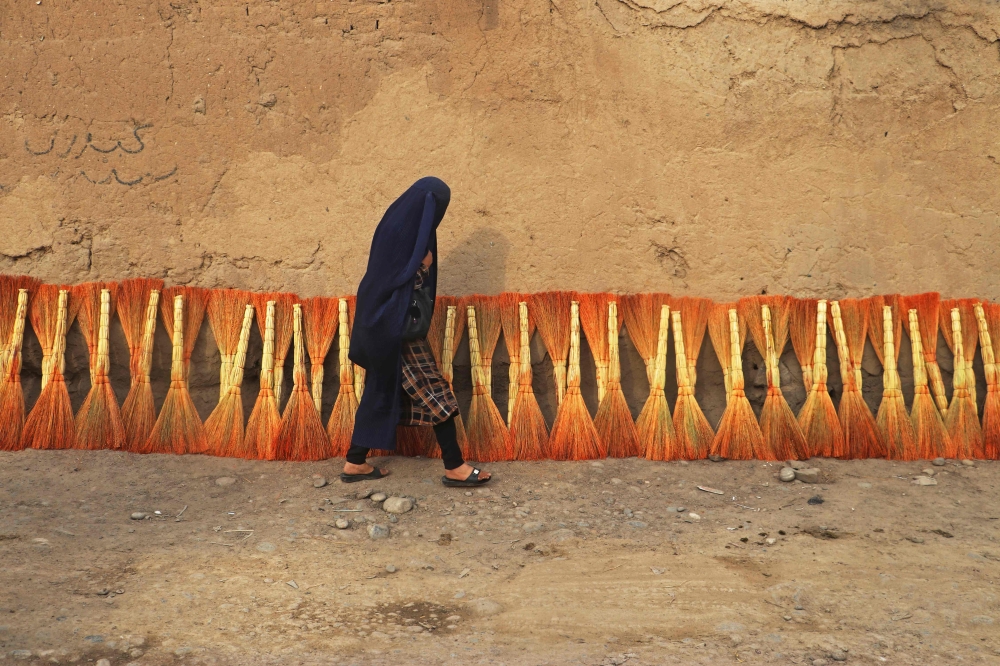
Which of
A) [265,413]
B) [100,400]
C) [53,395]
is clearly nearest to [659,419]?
[265,413]

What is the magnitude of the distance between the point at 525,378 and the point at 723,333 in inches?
37.0

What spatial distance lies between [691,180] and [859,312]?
0.99m

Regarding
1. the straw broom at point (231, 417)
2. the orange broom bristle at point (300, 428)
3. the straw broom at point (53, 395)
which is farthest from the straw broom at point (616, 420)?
the straw broom at point (53, 395)

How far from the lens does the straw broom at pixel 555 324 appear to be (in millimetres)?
3984

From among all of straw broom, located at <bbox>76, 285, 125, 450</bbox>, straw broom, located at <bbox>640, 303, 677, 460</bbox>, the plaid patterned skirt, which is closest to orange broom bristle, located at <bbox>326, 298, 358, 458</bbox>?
the plaid patterned skirt

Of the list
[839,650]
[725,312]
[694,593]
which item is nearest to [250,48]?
[725,312]

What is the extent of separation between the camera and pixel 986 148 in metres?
4.14

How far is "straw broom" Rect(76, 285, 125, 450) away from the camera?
3.86 m

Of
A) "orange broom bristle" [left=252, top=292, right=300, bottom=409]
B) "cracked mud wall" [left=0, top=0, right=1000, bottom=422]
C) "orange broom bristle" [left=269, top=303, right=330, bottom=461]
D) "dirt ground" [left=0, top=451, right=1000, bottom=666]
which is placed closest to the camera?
"dirt ground" [left=0, top=451, right=1000, bottom=666]

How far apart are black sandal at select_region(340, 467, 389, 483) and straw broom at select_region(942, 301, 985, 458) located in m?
2.59

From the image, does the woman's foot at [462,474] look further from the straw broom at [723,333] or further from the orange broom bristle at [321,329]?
the straw broom at [723,333]

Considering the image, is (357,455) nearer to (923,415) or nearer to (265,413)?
(265,413)

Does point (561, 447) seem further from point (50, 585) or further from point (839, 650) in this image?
point (50, 585)

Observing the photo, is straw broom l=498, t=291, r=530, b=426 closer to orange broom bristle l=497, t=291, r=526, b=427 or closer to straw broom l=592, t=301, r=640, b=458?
orange broom bristle l=497, t=291, r=526, b=427
